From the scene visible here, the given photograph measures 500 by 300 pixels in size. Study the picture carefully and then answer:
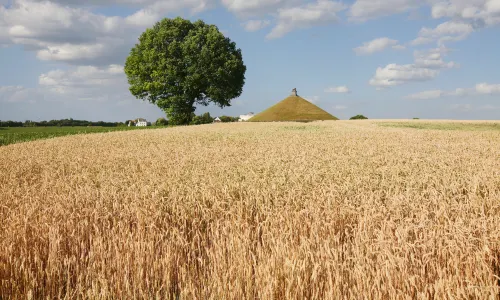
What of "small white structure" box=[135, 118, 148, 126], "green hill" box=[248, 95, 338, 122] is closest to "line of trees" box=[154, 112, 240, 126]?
"green hill" box=[248, 95, 338, 122]

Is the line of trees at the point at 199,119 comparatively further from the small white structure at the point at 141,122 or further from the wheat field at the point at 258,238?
the wheat field at the point at 258,238

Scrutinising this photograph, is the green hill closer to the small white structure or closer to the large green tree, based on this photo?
the small white structure

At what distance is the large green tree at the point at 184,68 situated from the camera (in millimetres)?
47406

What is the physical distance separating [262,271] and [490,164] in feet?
26.7

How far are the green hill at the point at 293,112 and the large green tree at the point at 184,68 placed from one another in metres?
56.7

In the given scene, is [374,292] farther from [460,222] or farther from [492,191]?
[492,191]

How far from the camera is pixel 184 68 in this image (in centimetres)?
4862


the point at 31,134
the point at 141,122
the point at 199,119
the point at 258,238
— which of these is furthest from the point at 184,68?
the point at 141,122

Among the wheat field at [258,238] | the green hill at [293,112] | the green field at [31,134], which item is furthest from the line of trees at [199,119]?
the wheat field at [258,238]

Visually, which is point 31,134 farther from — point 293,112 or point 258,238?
point 293,112

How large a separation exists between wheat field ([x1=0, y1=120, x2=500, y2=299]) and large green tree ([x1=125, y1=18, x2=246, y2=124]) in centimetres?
4061

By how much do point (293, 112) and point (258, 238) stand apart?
110910 mm

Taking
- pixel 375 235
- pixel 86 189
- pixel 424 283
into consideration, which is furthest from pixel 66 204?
pixel 424 283

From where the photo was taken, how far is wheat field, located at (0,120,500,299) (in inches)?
136
